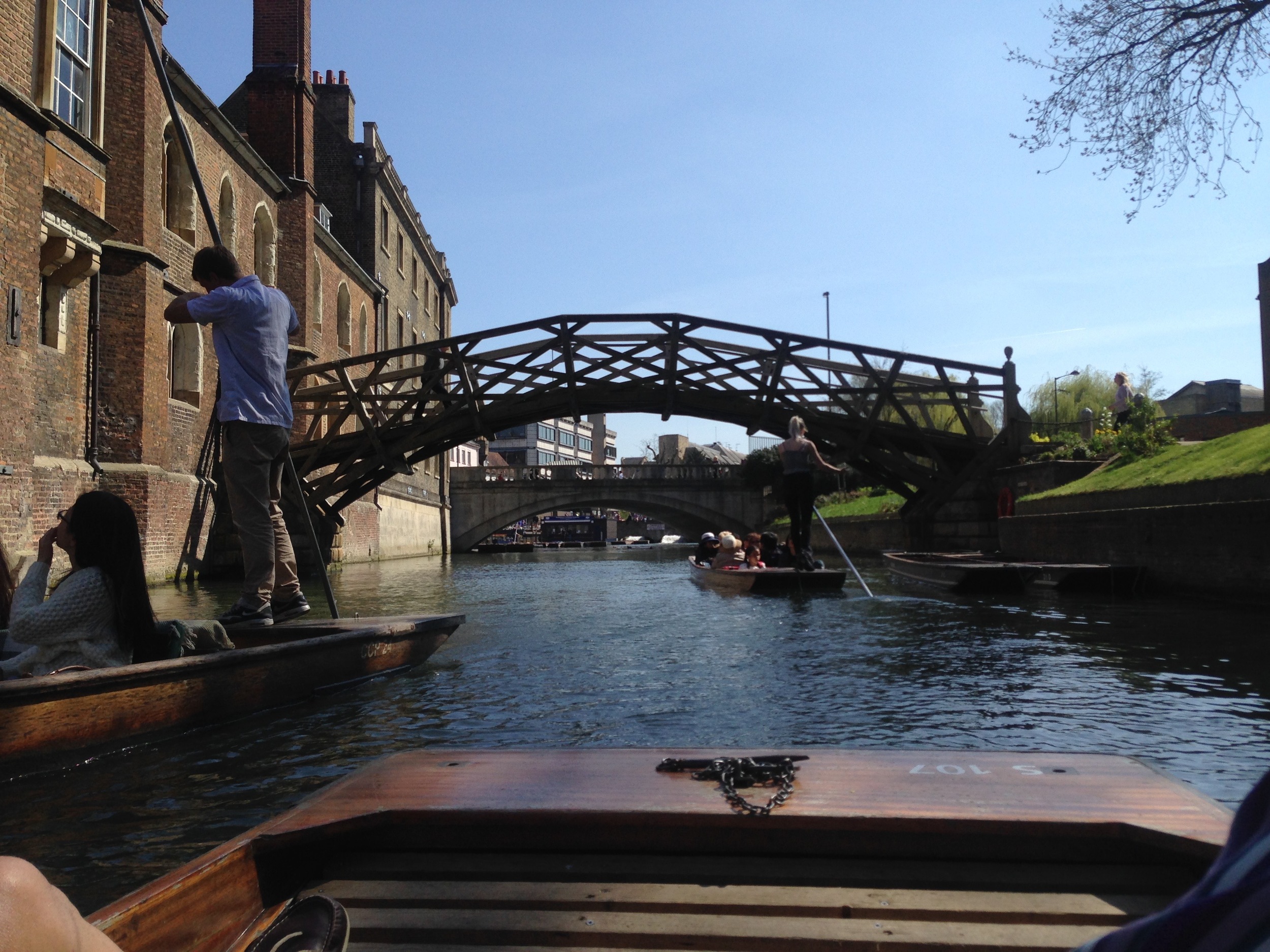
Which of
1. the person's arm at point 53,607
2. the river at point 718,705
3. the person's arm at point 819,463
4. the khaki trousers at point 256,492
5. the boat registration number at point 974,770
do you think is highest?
the person's arm at point 819,463

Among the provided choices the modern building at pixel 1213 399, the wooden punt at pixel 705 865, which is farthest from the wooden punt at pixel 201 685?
the modern building at pixel 1213 399

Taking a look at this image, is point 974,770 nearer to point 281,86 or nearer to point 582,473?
point 281,86

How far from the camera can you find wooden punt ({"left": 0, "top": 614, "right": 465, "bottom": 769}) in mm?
3125

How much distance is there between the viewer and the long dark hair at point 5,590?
3.66 metres

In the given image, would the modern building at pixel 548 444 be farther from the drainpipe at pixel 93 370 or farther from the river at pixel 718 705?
the river at pixel 718 705

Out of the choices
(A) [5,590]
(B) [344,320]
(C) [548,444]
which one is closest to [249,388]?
(A) [5,590]

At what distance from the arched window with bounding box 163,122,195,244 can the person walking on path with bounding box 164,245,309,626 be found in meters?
10.4

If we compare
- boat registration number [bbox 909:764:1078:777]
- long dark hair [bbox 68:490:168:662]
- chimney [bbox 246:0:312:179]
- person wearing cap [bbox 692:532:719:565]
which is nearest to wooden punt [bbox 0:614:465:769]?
long dark hair [bbox 68:490:168:662]

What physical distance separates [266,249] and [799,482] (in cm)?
1167

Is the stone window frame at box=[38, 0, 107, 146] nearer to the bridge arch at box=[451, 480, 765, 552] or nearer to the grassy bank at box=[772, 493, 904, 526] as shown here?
the grassy bank at box=[772, 493, 904, 526]

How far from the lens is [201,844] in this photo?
99.7 inches

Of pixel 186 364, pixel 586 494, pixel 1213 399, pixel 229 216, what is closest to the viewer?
pixel 186 364

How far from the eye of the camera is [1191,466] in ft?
33.4

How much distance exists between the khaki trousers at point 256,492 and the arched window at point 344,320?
18151 mm
